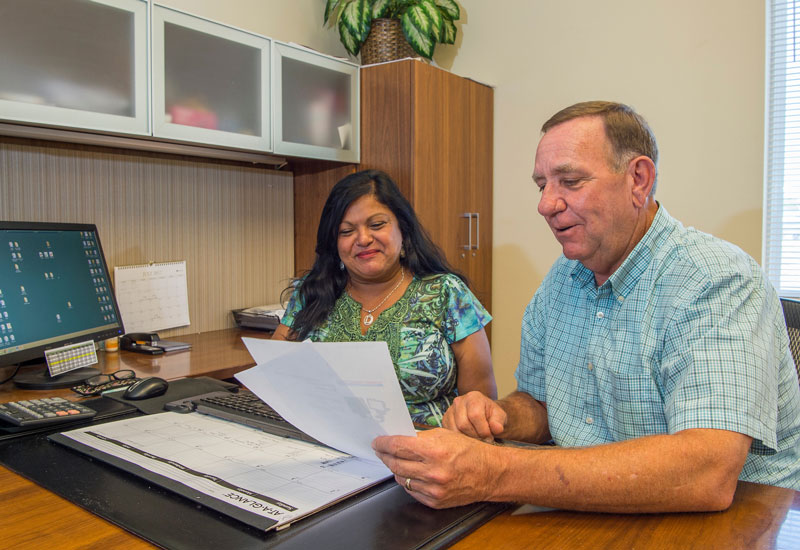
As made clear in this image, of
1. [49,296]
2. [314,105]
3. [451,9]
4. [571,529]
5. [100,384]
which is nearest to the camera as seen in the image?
[571,529]

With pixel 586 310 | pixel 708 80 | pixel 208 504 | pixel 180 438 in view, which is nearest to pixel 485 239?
pixel 708 80

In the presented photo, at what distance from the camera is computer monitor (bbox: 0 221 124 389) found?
1.55 meters

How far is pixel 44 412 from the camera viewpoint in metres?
1.14

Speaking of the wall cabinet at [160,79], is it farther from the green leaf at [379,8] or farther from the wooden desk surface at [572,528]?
the wooden desk surface at [572,528]

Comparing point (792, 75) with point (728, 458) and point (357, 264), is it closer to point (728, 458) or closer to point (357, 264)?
point (357, 264)

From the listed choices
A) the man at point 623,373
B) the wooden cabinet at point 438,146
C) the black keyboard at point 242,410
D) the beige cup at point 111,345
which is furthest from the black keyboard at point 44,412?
the wooden cabinet at point 438,146

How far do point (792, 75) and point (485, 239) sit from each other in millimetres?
1436

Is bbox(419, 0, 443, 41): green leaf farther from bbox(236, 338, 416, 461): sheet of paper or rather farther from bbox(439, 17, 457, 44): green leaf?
bbox(236, 338, 416, 461): sheet of paper

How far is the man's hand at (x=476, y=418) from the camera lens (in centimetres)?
100

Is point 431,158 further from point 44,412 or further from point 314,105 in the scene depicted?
point 44,412

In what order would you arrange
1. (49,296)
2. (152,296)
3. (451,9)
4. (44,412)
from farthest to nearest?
(451,9) → (152,296) → (49,296) → (44,412)

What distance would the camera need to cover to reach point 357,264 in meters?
1.79

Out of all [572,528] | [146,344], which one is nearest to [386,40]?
[146,344]

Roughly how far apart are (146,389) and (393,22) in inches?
81.5
